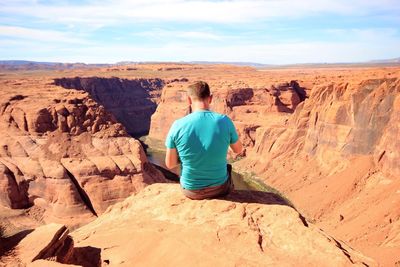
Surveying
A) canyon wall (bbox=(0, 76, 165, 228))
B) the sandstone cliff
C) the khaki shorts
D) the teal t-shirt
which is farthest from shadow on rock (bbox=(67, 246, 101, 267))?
canyon wall (bbox=(0, 76, 165, 228))

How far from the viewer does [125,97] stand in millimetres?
108125

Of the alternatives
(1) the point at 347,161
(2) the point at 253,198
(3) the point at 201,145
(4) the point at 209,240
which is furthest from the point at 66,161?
(4) the point at 209,240

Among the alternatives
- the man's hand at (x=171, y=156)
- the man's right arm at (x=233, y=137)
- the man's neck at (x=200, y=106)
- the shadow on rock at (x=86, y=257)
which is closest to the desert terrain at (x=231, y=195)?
the shadow on rock at (x=86, y=257)

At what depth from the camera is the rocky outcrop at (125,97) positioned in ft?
330

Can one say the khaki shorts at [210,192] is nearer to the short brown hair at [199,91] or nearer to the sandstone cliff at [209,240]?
the sandstone cliff at [209,240]

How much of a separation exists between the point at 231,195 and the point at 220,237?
1615mm

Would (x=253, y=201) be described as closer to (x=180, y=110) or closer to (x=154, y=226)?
(x=154, y=226)

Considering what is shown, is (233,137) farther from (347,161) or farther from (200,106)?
(347,161)

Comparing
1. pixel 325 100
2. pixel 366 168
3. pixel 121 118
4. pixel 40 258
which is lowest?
pixel 121 118

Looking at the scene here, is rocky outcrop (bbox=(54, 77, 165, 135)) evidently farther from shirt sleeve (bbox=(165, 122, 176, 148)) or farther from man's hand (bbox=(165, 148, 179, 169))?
shirt sleeve (bbox=(165, 122, 176, 148))

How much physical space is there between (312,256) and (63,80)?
9364 centimetres

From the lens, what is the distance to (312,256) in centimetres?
683

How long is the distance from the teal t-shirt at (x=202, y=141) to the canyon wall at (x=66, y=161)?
26.3 metres

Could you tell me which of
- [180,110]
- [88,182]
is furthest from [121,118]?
[88,182]
